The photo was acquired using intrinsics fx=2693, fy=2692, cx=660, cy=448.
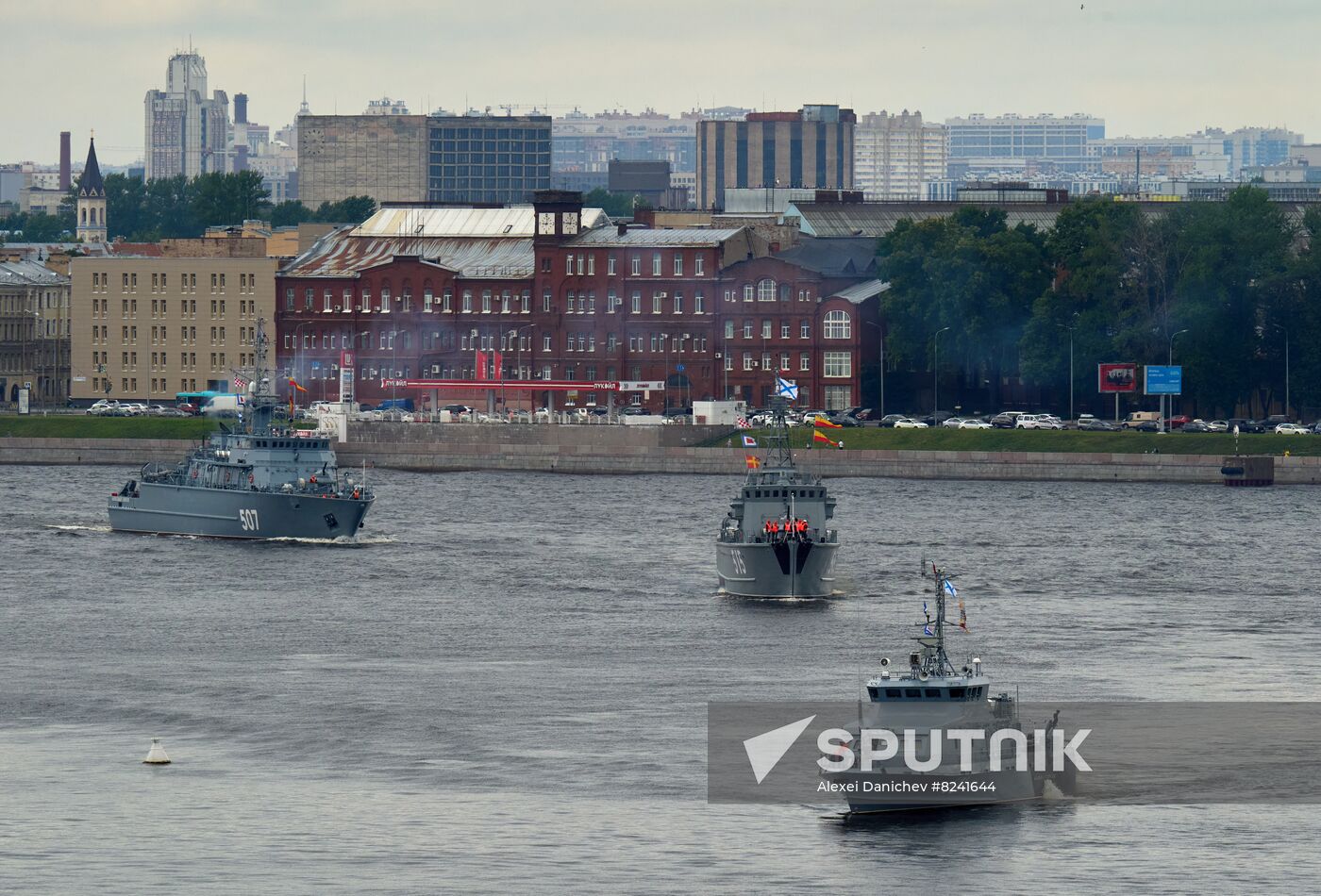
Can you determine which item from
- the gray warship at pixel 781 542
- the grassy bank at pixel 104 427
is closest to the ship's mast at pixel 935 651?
the gray warship at pixel 781 542

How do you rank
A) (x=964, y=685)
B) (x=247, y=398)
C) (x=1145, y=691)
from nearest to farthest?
(x=964, y=685) → (x=1145, y=691) → (x=247, y=398)

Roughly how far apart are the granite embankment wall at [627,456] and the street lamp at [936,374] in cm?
1843

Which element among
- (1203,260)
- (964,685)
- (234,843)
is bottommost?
(234,843)

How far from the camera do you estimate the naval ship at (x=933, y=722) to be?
56.0 m

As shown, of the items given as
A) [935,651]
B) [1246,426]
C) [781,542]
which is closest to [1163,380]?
[1246,426]

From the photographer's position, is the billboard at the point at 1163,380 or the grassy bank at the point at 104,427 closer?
the billboard at the point at 1163,380

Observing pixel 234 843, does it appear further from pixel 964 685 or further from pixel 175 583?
pixel 175 583

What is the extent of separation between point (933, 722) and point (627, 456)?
381 feet

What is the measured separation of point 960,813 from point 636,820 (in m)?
7.04

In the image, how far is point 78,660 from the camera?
82188 millimetres

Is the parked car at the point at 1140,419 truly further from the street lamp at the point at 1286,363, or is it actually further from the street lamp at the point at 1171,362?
the street lamp at the point at 1286,363

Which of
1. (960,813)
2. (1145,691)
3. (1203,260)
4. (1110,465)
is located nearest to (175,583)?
(1145,691)

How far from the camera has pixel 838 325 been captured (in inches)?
7539

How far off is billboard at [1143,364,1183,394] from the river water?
3082cm
